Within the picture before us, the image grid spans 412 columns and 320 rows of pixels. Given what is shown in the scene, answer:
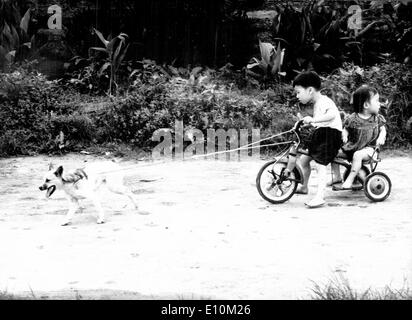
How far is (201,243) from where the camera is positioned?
518 cm

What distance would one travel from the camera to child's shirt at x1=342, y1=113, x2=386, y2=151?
6.54 meters

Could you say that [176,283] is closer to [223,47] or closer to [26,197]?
[26,197]

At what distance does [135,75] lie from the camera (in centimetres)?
1098

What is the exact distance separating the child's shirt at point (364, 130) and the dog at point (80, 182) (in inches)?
93.7

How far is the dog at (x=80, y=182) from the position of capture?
5746 mm

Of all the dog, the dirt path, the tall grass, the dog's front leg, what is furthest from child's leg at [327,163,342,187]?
the tall grass

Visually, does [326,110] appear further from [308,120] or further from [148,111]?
[148,111]

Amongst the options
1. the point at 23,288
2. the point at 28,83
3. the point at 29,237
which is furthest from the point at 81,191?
the point at 28,83

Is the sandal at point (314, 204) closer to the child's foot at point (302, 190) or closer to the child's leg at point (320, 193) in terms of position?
the child's leg at point (320, 193)

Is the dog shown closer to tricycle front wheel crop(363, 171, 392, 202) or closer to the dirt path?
the dirt path

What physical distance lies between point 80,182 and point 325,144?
7.64 ft

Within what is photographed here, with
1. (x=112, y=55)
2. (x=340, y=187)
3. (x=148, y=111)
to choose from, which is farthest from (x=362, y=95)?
(x=112, y=55)

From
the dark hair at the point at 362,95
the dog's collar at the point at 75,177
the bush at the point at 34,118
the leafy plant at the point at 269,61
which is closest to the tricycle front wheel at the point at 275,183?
the dark hair at the point at 362,95

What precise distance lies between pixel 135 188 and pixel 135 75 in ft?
13.6
